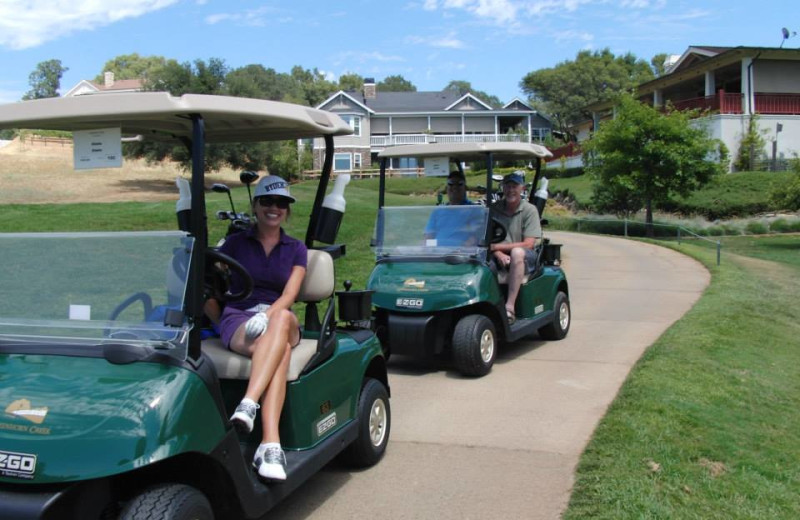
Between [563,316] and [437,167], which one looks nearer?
[437,167]

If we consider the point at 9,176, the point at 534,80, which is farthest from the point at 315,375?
the point at 534,80

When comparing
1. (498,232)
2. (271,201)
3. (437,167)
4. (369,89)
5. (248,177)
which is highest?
(369,89)

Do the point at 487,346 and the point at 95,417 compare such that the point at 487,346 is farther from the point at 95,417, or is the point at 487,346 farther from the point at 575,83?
the point at 575,83

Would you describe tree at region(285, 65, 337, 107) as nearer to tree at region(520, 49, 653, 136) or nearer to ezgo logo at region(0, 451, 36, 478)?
tree at region(520, 49, 653, 136)

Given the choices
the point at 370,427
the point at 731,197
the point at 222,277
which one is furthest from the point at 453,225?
the point at 731,197

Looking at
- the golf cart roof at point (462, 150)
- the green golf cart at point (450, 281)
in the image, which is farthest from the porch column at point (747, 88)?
the golf cart roof at point (462, 150)

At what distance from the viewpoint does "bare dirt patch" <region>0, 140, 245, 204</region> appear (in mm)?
24844

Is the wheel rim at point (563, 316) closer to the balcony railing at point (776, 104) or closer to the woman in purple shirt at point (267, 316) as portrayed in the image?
the woman in purple shirt at point (267, 316)

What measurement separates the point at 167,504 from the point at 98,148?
1.49 metres

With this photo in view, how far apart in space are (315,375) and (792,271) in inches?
614

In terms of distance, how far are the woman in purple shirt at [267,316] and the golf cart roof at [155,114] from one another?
0.43 metres

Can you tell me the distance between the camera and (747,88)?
33906 mm

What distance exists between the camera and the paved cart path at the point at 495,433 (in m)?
4.07

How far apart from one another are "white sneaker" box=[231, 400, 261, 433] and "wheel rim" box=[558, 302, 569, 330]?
5.59 metres
